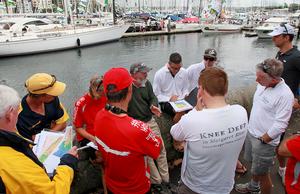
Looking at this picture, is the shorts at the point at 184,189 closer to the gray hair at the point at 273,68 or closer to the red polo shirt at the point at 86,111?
the red polo shirt at the point at 86,111

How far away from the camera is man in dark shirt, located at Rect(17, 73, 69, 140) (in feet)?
9.91

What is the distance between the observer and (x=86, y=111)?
3412mm

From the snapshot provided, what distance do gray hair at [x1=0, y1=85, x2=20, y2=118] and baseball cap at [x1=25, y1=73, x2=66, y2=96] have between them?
4.00ft

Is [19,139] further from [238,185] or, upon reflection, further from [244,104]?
[244,104]

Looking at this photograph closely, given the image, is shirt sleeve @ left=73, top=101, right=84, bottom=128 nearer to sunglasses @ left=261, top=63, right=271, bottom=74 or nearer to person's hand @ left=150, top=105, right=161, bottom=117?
person's hand @ left=150, top=105, right=161, bottom=117

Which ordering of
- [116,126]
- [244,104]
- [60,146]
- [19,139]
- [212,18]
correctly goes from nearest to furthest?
[19,139] < [116,126] < [60,146] < [244,104] < [212,18]

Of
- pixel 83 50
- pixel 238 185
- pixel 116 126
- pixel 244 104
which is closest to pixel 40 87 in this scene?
pixel 116 126

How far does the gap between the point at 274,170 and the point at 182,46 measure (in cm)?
3237

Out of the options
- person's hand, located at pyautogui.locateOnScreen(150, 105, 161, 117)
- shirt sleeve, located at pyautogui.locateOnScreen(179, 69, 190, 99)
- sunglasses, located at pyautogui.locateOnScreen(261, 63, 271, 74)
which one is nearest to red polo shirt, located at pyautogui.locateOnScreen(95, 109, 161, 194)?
person's hand, located at pyautogui.locateOnScreen(150, 105, 161, 117)

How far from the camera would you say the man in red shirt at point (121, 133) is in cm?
222

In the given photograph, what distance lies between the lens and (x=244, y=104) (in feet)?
18.4

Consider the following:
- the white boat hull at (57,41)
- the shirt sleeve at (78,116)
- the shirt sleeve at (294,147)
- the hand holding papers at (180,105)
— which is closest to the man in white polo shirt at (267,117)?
the shirt sleeve at (294,147)

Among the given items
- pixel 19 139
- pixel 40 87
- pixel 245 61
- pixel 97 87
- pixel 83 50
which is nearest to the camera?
pixel 19 139

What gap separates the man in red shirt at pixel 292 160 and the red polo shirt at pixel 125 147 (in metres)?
1.05
